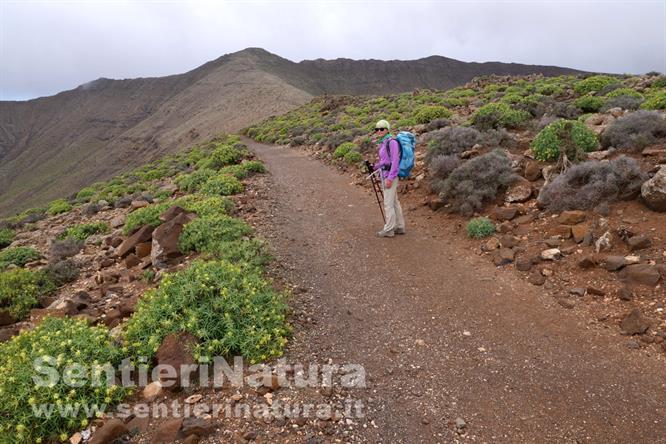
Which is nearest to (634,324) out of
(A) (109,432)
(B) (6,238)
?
(A) (109,432)

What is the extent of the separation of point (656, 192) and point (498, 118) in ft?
23.0

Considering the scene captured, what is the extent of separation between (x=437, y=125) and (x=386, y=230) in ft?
27.5

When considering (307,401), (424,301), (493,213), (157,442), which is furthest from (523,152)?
(157,442)

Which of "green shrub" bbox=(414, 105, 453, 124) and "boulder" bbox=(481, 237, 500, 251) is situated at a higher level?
"green shrub" bbox=(414, 105, 453, 124)

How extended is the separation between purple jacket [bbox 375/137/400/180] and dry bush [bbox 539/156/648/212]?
2965mm

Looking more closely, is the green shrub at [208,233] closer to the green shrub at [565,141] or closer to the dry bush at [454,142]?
the dry bush at [454,142]

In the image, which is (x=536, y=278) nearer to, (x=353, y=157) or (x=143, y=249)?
(x=143, y=249)

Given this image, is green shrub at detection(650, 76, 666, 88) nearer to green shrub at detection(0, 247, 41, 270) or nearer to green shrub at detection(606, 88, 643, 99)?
green shrub at detection(606, 88, 643, 99)

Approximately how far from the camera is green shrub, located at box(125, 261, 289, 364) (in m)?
4.44

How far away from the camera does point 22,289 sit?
7359 millimetres

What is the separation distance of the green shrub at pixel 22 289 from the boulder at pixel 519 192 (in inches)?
372

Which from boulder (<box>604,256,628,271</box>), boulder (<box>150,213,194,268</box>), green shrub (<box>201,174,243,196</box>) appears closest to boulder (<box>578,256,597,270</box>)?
boulder (<box>604,256,628,271</box>)

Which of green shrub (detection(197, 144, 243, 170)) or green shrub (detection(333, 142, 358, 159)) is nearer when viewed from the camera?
green shrub (detection(333, 142, 358, 159))

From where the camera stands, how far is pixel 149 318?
465cm
